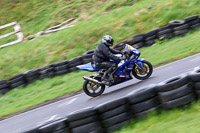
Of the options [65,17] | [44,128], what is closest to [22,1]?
[65,17]

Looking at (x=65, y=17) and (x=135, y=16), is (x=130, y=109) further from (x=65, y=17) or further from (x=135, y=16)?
(x=65, y=17)

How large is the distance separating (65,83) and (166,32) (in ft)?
20.2

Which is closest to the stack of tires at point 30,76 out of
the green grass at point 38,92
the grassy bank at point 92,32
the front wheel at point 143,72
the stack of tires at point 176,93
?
the green grass at point 38,92

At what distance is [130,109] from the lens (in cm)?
648

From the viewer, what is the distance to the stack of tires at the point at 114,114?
638 centimetres

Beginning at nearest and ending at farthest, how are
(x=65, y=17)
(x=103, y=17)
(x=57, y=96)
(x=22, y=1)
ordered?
1. (x=57, y=96)
2. (x=103, y=17)
3. (x=65, y=17)
4. (x=22, y=1)

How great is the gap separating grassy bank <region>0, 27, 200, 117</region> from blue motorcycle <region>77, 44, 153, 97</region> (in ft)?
6.43

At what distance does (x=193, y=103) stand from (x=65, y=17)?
18202 millimetres

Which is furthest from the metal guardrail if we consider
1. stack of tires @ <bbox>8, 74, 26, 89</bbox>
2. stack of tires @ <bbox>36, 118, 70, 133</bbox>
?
stack of tires @ <bbox>36, 118, 70, 133</bbox>

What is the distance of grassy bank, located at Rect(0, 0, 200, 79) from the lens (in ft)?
59.1

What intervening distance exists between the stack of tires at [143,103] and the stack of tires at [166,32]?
32.2 ft

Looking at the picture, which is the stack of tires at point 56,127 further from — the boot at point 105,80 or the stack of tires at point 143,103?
the boot at point 105,80

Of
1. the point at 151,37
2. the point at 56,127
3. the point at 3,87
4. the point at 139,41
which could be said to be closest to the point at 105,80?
the point at 56,127

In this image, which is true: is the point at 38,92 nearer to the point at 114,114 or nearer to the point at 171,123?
the point at 114,114
